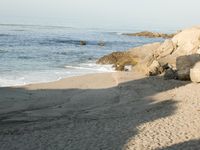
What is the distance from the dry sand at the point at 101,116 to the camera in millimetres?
12445

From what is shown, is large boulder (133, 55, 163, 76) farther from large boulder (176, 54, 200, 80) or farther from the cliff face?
large boulder (176, 54, 200, 80)

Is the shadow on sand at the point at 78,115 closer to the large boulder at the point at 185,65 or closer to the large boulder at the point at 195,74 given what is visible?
the large boulder at the point at 195,74

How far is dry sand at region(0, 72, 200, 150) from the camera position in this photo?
1245cm

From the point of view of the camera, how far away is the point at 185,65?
2469 cm

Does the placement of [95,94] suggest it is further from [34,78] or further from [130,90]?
[34,78]

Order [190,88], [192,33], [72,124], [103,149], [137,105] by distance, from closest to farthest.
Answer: [103,149], [72,124], [137,105], [190,88], [192,33]

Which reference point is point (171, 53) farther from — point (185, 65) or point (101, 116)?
point (101, 116)

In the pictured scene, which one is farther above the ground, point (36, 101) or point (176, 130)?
point (176, 130)

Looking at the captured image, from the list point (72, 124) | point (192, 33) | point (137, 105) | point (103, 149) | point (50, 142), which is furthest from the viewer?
point (192, 33)

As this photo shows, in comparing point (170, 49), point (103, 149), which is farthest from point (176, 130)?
point (170, 49)

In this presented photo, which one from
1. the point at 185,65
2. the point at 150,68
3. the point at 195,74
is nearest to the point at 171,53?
the point at 150,68

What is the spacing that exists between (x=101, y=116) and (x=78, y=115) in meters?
A: 0.89

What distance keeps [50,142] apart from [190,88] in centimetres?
957

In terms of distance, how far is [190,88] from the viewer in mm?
20172
